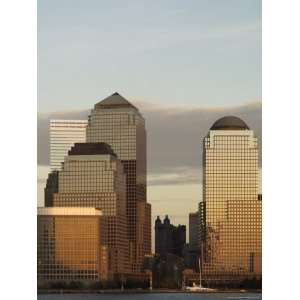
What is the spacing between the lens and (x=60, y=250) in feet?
55.6

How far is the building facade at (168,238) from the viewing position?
13914mm

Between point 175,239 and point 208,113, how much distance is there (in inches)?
130

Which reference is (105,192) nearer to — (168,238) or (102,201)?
(102,201)

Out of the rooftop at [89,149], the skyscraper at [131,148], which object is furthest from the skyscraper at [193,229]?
the rooftop at [89,149]

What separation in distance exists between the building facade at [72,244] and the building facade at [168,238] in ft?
5.11

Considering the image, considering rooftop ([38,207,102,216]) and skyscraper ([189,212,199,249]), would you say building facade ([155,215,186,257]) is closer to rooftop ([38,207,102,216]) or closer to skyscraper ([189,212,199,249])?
skyscraper ([189,212,199,249])

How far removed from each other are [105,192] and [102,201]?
0.98 ft

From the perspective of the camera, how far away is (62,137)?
13789mm

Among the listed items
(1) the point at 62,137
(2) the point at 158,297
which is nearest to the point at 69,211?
(2) the point at 158,297
